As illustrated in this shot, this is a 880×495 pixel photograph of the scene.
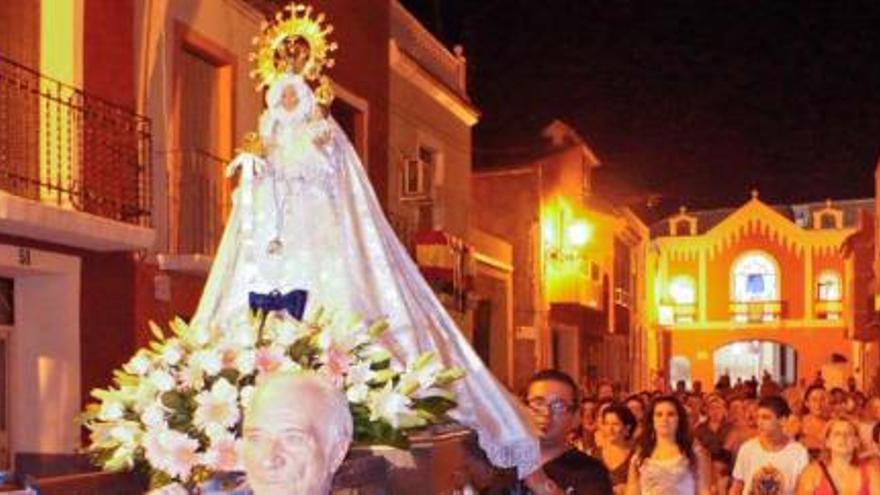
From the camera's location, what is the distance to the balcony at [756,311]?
58781mm

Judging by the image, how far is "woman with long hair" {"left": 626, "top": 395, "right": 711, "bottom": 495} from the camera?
8625 mm

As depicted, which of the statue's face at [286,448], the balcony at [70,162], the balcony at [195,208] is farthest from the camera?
the balcony at [195,208]

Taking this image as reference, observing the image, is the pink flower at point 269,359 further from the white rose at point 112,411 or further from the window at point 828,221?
the window at point 828,221

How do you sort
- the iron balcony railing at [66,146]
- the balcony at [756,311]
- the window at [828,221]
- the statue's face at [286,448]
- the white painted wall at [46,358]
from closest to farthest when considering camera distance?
the statue's face at [286,448] < the iron balcony railing at [66,146] < the white painted wall at [46,358] < the balcony at [756,311] < the window at [828,221]

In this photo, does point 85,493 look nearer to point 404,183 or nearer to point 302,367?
point 302,367

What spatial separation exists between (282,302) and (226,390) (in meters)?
0.74

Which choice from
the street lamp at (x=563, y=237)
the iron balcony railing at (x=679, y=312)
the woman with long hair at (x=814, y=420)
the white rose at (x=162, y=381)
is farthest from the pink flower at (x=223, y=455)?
the iron balcony railing at (x=679, y=312)

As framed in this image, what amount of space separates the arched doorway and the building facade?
16.2 metres

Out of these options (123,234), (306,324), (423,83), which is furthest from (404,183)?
(306,324)

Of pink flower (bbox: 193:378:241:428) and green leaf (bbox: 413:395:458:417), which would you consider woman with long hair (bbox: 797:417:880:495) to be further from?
pink flower (bbox: 193:378:241:428)

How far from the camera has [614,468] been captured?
9203mm

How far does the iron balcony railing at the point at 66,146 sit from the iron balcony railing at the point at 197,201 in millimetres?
795

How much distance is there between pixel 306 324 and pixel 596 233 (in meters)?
36.4

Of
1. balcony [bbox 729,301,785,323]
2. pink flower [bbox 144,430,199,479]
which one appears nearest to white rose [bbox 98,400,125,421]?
pink flower [bbox 144,430,199,479]
